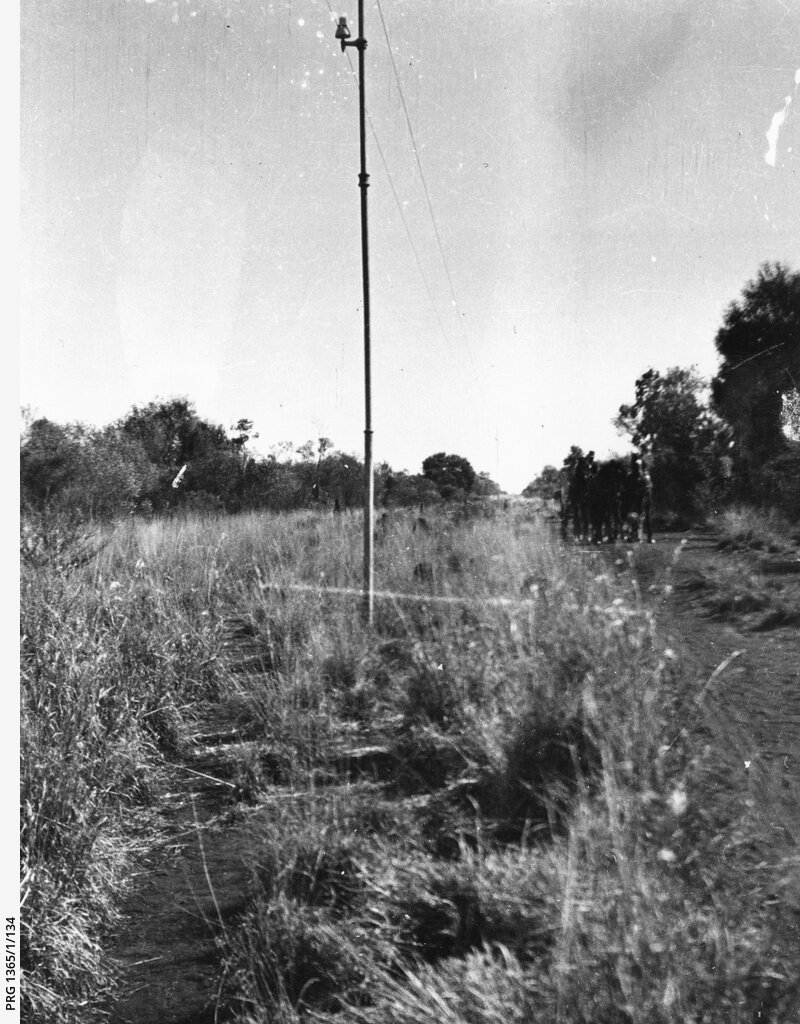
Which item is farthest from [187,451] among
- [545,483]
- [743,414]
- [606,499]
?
[743,414]

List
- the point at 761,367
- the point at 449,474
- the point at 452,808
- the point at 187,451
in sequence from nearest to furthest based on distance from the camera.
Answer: the point at 761,367
the point at 452,808
the point at 449,474
the point at 187,451

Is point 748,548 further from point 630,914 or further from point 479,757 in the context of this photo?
point 479,757

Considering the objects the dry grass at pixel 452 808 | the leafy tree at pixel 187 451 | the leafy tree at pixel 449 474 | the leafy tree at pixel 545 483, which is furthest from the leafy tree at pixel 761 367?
the leafy tree at pixel 187 451

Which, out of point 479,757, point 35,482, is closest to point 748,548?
point 479,757

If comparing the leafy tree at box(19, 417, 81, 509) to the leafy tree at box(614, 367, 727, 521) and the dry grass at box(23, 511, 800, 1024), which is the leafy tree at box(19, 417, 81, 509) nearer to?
the dry grass at box(23, 511, 800, 1024)

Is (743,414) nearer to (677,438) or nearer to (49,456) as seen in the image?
(677,438)

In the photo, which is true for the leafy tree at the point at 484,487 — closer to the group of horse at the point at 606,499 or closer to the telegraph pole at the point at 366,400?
the telegraph pole at the point at 366,400
